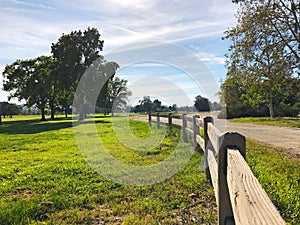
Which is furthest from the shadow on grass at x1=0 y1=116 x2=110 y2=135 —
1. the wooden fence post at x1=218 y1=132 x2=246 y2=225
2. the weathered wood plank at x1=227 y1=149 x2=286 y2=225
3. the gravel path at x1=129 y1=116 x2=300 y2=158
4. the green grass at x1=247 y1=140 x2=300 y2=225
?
the weathered wood plank at x1=227 y1=149 x2=286 y2=225

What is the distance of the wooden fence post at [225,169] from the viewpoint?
2598mm

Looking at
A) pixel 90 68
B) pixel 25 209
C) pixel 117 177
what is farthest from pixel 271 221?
pixel 90 68

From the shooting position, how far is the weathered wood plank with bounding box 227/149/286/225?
1.21 m

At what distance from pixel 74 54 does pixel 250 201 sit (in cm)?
3700

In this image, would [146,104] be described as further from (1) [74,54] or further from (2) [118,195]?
(1) [74,54]

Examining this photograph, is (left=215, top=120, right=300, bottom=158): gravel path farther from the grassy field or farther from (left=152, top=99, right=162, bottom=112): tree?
(left=152, top=99, right=162, bottom=112): tree

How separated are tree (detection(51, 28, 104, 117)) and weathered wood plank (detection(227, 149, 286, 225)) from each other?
118ft

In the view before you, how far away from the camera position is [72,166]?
24.4 ft

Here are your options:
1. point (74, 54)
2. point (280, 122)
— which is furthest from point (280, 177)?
point (74, 54)

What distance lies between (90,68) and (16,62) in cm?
1810

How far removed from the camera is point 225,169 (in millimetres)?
2711

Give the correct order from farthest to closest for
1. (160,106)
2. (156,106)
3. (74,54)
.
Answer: (74,54) < (156,106) < (160,106)

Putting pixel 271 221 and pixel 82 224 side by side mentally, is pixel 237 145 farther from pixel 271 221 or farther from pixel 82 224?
pixel 82 224

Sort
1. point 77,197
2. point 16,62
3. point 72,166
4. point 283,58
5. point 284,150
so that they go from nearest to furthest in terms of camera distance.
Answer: point 77,197
point 72,166
point 284,150
point 283,58
point 16,62
